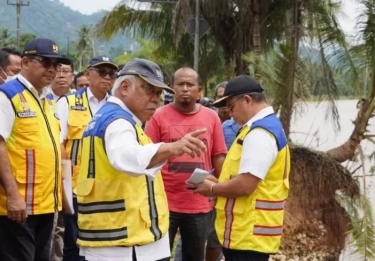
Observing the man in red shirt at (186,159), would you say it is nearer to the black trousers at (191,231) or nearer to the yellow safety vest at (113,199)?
the black trousers at (191,231)

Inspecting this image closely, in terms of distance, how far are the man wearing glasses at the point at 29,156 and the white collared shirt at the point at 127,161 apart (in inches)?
31.2

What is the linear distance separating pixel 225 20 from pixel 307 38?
A: 206 inches

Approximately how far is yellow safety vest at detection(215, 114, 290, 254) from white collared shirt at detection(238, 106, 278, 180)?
2.0 inches

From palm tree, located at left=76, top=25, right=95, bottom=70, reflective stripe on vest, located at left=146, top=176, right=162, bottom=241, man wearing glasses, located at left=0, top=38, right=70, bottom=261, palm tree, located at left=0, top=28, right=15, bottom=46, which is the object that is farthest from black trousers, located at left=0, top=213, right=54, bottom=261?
palm tree, located at left=76, top=25, right=95, bottom=70

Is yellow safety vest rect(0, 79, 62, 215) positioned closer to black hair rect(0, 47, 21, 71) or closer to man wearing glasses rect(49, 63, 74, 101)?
black hair rect(0, 47, 21, 71)

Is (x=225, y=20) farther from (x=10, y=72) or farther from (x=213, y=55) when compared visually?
(x=10, y=72)

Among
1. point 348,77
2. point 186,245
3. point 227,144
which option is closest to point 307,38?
point 348,77

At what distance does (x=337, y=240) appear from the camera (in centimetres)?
778

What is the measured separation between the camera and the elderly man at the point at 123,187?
3131 mm

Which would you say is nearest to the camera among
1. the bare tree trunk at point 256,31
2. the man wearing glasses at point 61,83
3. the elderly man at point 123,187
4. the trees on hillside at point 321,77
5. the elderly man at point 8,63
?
the elderly man at point 123,187

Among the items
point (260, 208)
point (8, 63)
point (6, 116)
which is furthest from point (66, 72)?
point (260, 208)

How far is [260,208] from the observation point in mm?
3953

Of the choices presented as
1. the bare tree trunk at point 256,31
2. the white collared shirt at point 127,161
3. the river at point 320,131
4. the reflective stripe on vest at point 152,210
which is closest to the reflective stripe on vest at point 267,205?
the white collared shirt at point 127,161

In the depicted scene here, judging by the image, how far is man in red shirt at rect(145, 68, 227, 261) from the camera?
16.9 feet
